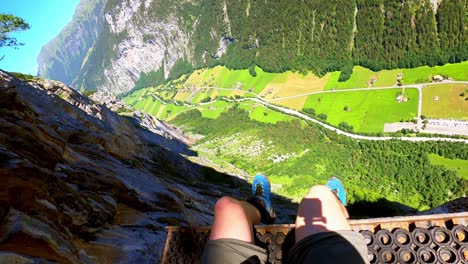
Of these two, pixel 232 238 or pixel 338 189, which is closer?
pixel 232 238

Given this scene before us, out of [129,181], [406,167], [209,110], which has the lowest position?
[129,181]

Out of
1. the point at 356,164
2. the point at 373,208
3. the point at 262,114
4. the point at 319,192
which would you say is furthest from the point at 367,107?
A: the point at 319,192

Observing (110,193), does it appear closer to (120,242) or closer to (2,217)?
(120,242)

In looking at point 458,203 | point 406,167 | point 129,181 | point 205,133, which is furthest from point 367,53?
point 129,181

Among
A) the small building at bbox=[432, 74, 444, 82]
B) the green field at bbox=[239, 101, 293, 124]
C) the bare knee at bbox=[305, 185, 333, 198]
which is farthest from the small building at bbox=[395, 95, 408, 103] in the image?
the bare knee at bbox=[305, 185, 333, 198]

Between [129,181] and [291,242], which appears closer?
[291,242]

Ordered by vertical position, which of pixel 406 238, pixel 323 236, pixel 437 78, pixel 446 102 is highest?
pixel 437 78

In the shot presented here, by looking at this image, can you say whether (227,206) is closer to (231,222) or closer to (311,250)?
(231,222)
